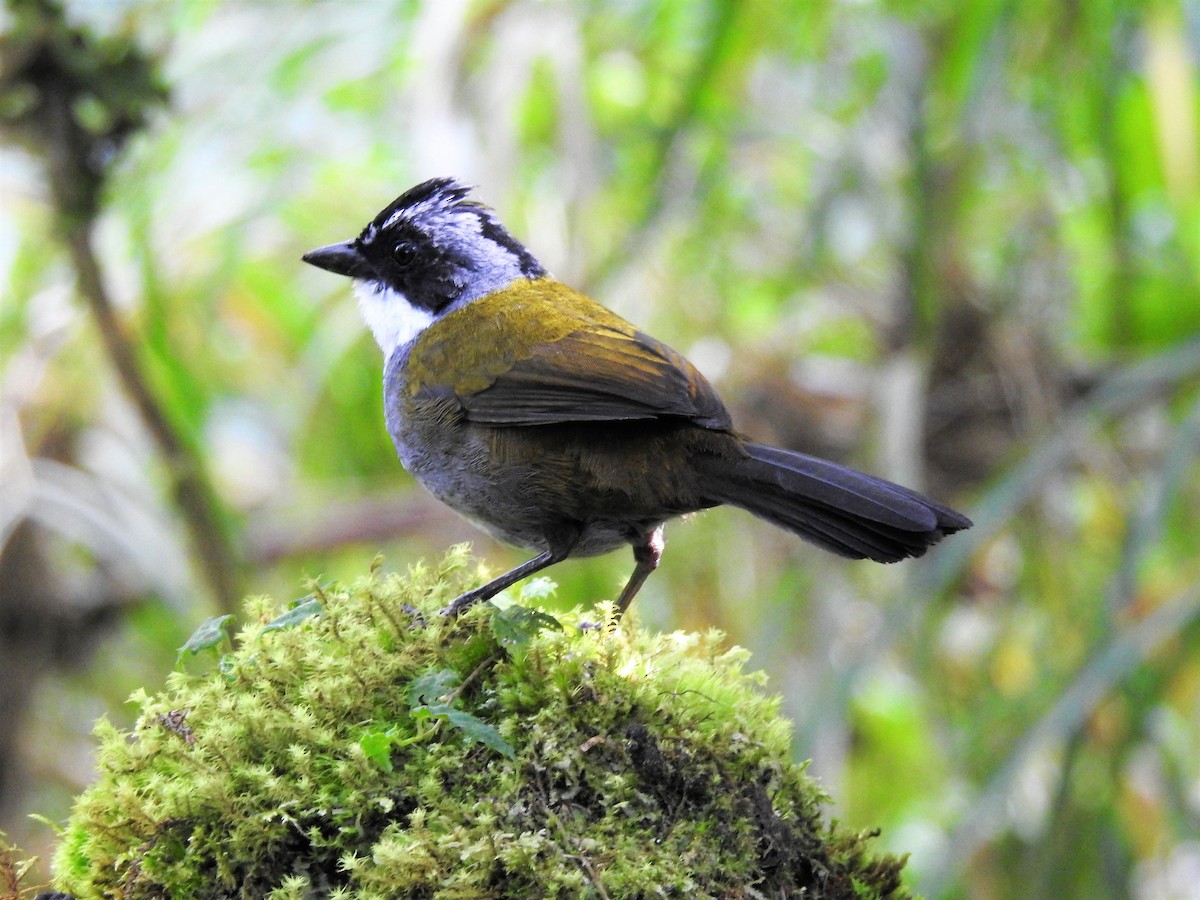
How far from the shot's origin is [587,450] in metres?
2.68

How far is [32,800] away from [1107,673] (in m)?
4.48

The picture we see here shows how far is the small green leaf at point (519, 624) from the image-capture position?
191 centimetres

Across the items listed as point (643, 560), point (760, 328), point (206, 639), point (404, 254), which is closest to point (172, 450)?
point (404, 254)

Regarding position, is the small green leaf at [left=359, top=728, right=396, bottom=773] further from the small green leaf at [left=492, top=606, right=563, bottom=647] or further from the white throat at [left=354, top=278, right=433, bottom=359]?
the white throat at [left=354, top=278, right=433, bottom=359]

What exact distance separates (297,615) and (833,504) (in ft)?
3.37

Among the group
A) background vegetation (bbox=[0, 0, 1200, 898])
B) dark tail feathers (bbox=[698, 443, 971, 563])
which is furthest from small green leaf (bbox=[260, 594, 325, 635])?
background vegetation (bbox=[0, 0, 1200, 898])

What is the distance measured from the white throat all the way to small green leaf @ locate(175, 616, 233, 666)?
130 centimetres

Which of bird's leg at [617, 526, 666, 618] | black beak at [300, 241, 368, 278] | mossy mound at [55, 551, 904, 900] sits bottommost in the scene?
mossy mound at [55, 551, 904, 900]

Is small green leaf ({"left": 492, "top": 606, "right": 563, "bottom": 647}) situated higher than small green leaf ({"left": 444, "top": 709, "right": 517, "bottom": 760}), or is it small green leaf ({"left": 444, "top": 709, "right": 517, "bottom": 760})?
small green leaf ({"left": 492, "top": 606, "right": 563, "bottom": 647})

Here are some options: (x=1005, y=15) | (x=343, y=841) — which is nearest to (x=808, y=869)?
(x=343, y=841)

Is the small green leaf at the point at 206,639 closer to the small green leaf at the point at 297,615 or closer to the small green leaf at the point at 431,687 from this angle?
the small green leaf at the point at 297,615

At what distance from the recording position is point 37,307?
5141 mm

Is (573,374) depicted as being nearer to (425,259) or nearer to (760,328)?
(425,259)

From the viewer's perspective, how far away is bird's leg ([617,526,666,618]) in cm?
268
